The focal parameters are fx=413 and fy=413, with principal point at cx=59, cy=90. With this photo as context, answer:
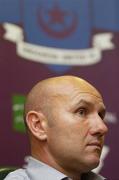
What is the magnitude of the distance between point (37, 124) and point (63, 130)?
85mm

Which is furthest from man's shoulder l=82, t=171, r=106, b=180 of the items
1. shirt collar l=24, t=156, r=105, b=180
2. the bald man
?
shirt collar l=24, t=156, r=105, b=180

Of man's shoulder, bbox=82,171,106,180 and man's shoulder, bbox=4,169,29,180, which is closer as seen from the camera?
man's shoulder, bbox=4,169,29,180

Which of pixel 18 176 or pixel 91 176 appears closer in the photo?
pixel 18 176

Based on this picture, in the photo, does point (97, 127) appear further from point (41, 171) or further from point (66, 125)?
point (41, 171)

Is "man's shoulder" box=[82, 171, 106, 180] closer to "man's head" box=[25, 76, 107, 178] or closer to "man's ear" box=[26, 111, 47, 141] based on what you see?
"man's head" box=[25, 76, 107, 178]

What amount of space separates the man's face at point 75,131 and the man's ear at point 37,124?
0.02 meters

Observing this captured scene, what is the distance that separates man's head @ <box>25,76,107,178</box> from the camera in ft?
3.68

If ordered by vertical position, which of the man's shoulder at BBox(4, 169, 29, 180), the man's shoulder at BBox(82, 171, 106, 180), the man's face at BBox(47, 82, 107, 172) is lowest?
the man's shoulder at BBox(82, 171, 106, 180)

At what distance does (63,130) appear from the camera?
1.14 m

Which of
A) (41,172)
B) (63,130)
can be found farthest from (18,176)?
(63,130)

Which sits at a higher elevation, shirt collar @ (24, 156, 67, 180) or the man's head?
the man's head

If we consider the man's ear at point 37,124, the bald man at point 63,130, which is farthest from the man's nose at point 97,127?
the man's ear at point 37,124

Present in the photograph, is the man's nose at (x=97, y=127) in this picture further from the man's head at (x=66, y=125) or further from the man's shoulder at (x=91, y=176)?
the man's shoulder at (x=91, y=176)

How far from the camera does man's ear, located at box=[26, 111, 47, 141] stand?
116cm
